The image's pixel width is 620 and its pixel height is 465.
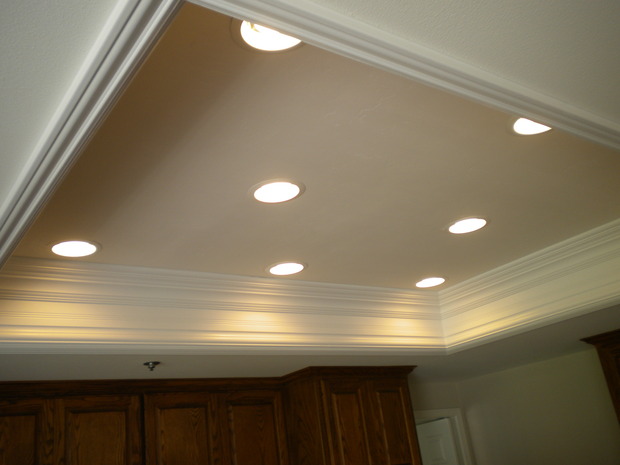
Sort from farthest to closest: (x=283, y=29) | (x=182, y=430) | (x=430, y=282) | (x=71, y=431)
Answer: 1. (x=430, y=282)
2. (x=182, y=430)
3. (x=71, y=431)
4. (x=283, y=29)

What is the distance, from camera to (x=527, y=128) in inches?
91.2

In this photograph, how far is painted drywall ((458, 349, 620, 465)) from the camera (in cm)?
475

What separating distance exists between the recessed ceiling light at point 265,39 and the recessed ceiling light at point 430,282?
249cm

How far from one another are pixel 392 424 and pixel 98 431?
1909 millimetres

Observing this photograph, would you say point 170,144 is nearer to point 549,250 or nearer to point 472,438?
point 549,250

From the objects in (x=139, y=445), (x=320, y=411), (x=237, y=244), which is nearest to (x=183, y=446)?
(x=139, y=445)

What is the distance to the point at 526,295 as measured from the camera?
3.84 m

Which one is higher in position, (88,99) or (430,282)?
(430,282)

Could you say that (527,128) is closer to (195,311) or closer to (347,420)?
Answer: (195,311)

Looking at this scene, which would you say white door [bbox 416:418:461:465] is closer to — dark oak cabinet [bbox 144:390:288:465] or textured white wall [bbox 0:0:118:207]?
dark oak cabinet [bbox 144:390:288:465]

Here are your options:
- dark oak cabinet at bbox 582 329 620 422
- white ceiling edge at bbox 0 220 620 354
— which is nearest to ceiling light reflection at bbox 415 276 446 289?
white ceiling edge at bbox 0 220 620 354

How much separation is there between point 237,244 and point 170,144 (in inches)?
38.7

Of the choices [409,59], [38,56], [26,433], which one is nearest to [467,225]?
[409,59]

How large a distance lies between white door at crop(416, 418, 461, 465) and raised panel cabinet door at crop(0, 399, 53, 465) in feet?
10.8
